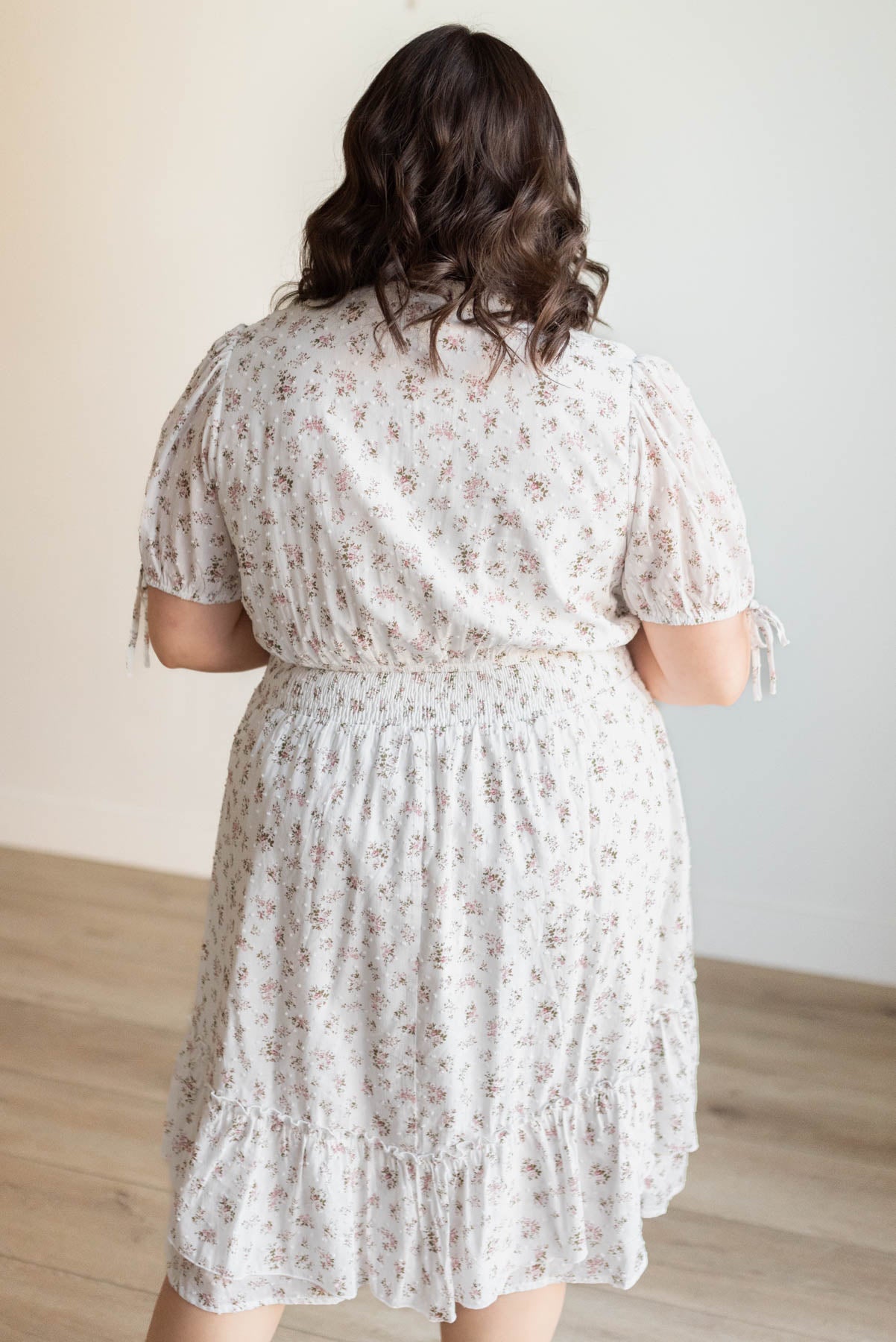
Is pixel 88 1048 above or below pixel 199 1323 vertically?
below

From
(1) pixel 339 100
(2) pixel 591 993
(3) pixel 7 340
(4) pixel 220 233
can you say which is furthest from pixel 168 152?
(2) pixel 591 993

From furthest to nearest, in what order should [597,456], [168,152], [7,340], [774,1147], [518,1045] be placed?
[7,340] < [168,152] < [774,1147] < [518,1045] < [597,456]

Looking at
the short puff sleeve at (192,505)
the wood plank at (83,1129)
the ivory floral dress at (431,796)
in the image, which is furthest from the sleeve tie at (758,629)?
the wood plank at (83,1129)

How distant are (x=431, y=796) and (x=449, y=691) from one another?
3.5 inches

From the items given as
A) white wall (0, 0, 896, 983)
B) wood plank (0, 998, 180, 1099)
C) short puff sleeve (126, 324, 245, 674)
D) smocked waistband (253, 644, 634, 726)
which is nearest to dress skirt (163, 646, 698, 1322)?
smocked waistband (253, 644, 634, 726)

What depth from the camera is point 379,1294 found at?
3.58 feet

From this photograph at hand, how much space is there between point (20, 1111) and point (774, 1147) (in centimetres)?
122

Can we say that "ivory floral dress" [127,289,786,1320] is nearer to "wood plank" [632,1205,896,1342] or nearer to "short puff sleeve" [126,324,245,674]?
"short puff sleeve" [126,324,245,674]

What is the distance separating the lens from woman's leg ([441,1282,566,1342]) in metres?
1.11

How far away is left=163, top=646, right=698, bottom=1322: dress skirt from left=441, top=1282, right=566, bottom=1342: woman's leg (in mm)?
35

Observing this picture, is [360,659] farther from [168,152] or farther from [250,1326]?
[168,152]

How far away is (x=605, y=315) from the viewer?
7.92 ft

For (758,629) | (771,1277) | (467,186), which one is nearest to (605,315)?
(758,629)

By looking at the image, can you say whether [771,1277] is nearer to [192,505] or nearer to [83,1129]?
[83,1129]
